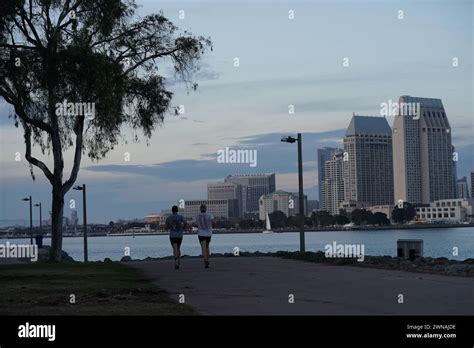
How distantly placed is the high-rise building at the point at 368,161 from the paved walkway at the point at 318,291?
176 feet

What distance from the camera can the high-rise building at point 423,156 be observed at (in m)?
91.2

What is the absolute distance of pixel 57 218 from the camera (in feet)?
111

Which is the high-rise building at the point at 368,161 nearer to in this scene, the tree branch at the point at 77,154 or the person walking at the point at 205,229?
the tree branch at the point at 77,154

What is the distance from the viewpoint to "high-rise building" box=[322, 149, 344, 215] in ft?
315

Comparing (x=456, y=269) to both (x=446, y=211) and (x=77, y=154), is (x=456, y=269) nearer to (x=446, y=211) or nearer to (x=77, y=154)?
(x=77, y=154)

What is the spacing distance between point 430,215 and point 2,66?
4076 inches

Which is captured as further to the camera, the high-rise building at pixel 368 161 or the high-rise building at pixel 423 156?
the high-rise building at pixel 423 156

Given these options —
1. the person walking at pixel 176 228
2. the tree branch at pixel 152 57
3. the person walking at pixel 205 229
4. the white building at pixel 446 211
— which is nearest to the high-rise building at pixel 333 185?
the white building at pixel 446 211

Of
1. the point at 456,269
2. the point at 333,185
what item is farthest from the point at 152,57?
the point at 333,185

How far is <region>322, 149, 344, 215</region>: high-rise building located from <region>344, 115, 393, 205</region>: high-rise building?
1.13m

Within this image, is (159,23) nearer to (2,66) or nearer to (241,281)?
(2,66)

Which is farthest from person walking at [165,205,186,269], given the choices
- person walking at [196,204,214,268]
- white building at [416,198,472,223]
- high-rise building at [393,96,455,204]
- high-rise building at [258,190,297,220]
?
white building at [416,198,472,223]

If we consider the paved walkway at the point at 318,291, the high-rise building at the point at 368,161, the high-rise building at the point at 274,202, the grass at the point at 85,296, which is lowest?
the paved walkway at the point at 318,291
